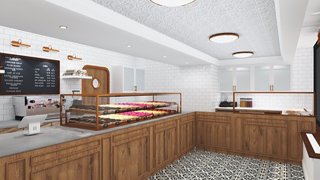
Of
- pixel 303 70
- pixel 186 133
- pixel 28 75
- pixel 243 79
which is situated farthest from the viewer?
pixel 243 79

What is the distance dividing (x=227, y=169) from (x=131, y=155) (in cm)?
197

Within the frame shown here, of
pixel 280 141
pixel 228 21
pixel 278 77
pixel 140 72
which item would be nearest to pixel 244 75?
pixel 278 77

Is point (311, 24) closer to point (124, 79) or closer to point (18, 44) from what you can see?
point (124, 79)

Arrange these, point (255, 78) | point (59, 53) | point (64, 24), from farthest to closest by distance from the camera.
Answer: point (255, 78) → point (59, 53) → point (64, 24)

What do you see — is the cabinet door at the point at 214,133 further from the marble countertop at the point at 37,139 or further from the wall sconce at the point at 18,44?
the wall sconce at the point at 18,44

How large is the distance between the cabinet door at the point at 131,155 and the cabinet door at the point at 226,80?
14.3 ft

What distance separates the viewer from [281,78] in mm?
6344

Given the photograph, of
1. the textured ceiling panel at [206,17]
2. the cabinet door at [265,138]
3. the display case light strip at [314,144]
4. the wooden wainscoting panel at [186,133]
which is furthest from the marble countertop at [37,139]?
the cabinet door at [265,138]

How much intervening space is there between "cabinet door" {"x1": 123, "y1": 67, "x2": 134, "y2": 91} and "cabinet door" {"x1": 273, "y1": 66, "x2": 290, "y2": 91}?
4410mm

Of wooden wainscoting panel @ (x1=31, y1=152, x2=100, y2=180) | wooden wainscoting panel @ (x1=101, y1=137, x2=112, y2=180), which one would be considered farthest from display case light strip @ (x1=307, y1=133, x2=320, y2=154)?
wooden wainscoting panel @ (x1=31, y1=152, x2=100, y2=180)

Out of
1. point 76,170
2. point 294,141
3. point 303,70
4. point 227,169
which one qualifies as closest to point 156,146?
point 227,169

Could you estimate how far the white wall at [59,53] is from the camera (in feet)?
13.2

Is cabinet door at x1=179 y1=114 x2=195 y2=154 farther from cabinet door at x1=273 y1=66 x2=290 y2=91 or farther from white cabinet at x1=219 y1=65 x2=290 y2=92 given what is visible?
cabinet door at x1=273 y1=66 x2=290 y2=91

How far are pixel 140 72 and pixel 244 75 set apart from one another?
3452 mm
